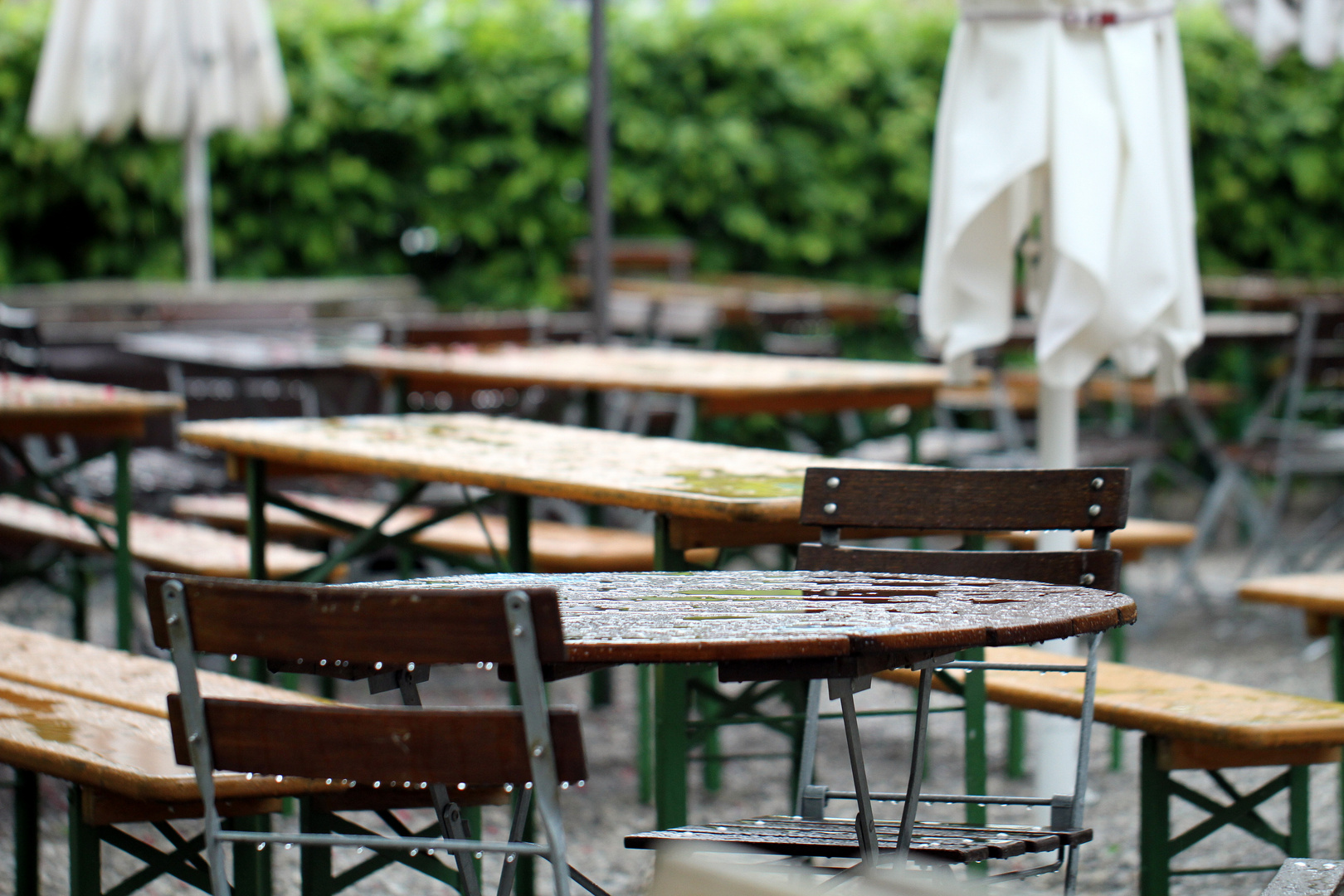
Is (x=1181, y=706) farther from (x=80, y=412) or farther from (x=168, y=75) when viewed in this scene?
(x=168, y=75)

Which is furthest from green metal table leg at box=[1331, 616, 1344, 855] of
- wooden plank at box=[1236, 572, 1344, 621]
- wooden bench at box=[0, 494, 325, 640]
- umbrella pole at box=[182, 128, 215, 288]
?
umbrella pole at box=[182, 128, 215, 288]

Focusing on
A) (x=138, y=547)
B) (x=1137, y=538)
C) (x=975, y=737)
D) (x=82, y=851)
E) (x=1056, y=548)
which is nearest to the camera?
(x=82, y=851)

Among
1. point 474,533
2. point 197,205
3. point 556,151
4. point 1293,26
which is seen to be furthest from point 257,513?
point 556,151

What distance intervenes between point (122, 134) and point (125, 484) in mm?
4477

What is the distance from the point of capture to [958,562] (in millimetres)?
2629

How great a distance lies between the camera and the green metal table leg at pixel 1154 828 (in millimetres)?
2885

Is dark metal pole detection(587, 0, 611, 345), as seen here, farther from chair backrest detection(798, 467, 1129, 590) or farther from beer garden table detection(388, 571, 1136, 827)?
beer garden table detection(388, 571, 1136, 827)

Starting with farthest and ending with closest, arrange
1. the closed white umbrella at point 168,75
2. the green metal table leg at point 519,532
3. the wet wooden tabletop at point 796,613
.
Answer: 1. the closed white umbrella at point 168,75
2. the green metal table leg at point 519,532
3. the wet wooden tabletop at point 796,613

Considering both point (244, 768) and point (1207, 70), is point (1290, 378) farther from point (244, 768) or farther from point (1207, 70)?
point (244, 768)

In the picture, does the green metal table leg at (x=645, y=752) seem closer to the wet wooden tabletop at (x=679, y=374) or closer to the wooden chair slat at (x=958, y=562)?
the wet wooden tabletop at (x=679, y=374)

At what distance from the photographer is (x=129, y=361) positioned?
6.86 meters

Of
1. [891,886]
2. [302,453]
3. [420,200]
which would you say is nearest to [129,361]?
[420,200]

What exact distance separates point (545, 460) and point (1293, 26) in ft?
12.2

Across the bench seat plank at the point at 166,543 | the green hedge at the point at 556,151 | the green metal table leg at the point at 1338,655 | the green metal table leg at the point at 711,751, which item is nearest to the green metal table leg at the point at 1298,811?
the green metal table leg at the point at 1338,655
